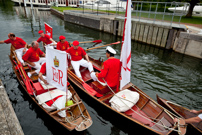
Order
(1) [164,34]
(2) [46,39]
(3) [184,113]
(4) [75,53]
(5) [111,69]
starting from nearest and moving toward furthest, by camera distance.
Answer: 1. (3) [184,113]
2. (5) [111,69]
3. (4) [75,53]
4. (2) [46,39]
5. (1) [164,34]

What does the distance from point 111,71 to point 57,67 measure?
2.43 metres

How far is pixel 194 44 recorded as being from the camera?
43.1 ft

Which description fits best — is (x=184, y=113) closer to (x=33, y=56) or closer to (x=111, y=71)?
(x=111, y=71)

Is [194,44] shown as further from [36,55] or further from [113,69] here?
[36,55]

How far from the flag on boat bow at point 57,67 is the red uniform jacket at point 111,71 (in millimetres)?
1993

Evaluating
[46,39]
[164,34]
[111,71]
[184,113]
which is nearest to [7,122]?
[111,71]

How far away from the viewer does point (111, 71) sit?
6.34m

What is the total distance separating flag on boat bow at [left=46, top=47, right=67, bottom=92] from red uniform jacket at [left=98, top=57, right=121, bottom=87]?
1.99 metres

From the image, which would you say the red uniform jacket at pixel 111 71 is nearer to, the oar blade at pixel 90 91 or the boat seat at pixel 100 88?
the boat seat at pixel 100 88

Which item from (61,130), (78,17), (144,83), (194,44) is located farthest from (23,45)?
(78,17)

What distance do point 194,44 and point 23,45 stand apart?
48.7 ft

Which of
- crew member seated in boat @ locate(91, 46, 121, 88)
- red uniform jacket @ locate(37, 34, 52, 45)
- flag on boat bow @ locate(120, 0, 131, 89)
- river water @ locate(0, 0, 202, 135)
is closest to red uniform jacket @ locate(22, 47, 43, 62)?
river water @ locate(0, 0, 202, 135)

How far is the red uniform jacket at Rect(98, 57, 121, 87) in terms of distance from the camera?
242 inches

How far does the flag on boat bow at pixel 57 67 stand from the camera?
4.83 m
